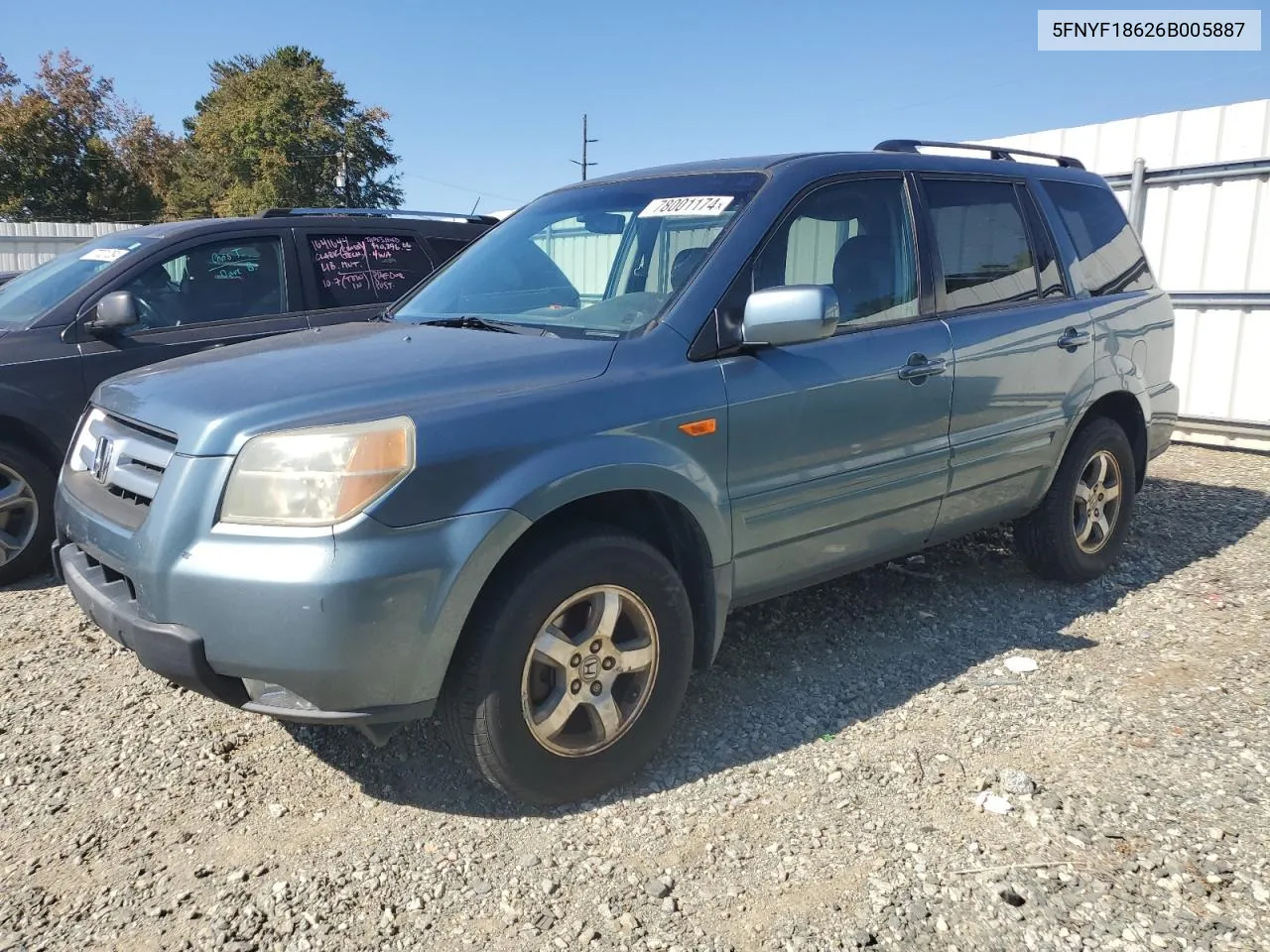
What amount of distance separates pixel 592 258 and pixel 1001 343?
171 centimetres

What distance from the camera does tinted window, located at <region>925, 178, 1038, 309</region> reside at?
3.86m

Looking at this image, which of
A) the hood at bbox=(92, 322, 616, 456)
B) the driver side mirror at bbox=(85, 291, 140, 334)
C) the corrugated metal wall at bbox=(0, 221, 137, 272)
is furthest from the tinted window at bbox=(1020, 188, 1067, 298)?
the corrugated metal wall at bbox=(0, 221, 137, 272)

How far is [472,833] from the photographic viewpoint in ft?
8.90

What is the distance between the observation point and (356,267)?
5805mm

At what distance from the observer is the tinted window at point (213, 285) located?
5.11 m

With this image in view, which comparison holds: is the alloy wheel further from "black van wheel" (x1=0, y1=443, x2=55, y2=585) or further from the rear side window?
"black van wheel" (x1=0, y1=443, x2=55, y2=585)

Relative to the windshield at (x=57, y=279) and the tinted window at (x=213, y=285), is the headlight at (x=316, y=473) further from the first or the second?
the windshield at (x=57, y=279)

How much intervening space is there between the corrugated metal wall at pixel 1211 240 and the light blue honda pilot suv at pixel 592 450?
433 cm

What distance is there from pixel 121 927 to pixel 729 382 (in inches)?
85.9

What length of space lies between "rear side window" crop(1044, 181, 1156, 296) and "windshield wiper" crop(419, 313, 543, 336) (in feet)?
8.88

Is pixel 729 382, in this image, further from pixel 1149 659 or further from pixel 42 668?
pixel 42 668

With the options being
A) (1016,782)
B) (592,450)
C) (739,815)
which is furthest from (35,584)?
(1016,782)

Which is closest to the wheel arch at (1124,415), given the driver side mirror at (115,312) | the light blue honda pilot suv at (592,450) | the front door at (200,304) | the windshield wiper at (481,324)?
the light blue honda pilot suv at (592,450)

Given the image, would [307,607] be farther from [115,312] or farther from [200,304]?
[200,304]
